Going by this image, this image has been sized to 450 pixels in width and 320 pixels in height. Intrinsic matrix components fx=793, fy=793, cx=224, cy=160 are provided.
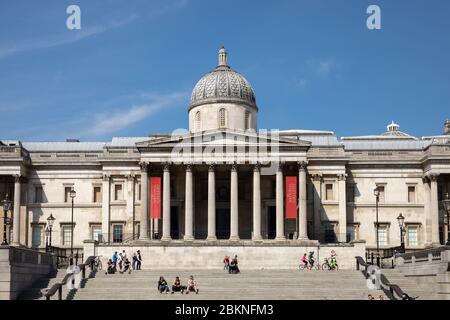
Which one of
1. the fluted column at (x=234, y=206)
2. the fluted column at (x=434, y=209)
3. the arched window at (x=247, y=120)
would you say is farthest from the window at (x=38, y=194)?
the fluted column at (x=434, y=209)

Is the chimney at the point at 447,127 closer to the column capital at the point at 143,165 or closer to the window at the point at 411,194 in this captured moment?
the window at the point at 411,194

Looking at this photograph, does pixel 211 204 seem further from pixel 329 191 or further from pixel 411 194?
pixel 411 194

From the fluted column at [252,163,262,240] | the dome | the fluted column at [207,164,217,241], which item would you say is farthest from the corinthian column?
the dome

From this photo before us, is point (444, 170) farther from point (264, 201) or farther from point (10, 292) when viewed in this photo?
point (10, 292)

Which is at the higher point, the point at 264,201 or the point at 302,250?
the point at 264,201

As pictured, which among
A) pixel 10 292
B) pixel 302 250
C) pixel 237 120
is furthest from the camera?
pixel 237 120

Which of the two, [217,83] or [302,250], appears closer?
[302,250]

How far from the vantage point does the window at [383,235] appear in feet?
236

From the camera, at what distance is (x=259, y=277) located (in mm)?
50906

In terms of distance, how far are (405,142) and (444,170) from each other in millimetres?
9786

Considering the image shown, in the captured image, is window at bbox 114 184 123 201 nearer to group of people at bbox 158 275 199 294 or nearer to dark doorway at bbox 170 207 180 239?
dark doorway at bbox 170 207 180 239

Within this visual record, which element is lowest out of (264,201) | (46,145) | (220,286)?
(220,286)

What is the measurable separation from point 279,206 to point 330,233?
8644mm
